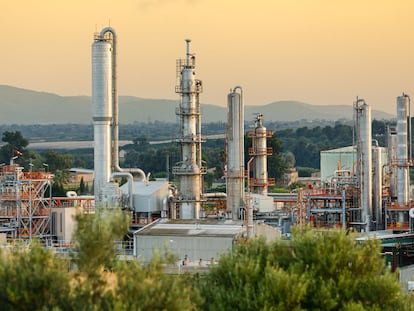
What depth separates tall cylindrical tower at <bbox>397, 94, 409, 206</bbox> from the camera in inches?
2349

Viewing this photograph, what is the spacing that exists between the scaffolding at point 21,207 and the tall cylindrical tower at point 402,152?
18021 millimetres

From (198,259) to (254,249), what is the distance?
11.3 meters

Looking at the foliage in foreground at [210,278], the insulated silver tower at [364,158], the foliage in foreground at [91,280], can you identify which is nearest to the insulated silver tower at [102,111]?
the insulated silver tower at [364,158]

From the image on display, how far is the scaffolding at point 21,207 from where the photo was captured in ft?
178

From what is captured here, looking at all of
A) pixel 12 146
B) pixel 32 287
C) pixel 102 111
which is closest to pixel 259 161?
pixel 102 111

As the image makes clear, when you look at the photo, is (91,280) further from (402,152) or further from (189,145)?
(402,152)

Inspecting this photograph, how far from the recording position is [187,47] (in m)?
60.7

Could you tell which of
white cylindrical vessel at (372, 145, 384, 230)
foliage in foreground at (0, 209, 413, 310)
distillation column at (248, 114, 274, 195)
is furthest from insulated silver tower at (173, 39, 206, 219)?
foliage in foreground at (0, 209, 413, 310)

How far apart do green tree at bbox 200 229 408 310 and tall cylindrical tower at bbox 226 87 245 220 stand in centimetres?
2535

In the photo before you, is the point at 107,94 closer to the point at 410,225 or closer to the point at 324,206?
the point at 324,206

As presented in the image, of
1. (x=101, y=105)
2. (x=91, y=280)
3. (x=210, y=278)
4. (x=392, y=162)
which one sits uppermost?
(x=101, y=105)

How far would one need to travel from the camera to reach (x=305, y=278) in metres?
30.2

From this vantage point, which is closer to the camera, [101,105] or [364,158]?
[101,105]

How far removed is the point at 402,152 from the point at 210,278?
30.7m
